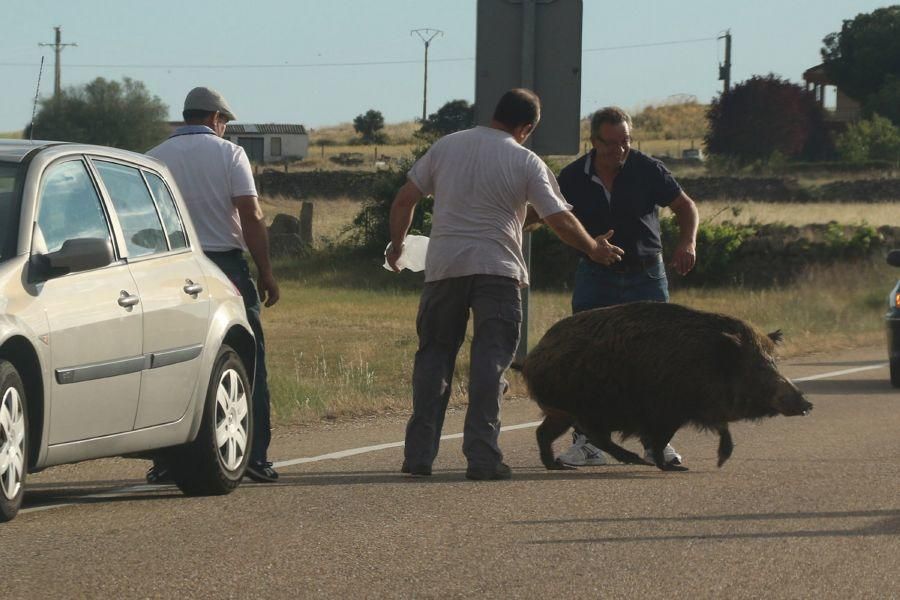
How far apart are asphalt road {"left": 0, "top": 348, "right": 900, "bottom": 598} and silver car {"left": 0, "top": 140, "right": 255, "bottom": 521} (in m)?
0.32

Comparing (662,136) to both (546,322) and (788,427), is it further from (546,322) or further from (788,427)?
(788,427)

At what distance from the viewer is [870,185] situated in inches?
2606

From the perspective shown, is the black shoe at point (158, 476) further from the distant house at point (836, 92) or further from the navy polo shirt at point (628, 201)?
the distant house at point (836, 92)

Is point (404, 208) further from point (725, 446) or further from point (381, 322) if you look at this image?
point (381, 322)

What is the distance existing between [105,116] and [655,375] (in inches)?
2976

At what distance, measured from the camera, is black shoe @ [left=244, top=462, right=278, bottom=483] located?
944 cm

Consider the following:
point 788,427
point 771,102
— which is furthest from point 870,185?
point 788,427

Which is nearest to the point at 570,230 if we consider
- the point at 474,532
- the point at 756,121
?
the point at 474,532

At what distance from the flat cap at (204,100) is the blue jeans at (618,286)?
90.3 inches

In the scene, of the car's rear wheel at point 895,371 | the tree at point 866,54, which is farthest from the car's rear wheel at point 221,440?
the tree at point 866,54

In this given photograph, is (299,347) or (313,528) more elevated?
(313,528)

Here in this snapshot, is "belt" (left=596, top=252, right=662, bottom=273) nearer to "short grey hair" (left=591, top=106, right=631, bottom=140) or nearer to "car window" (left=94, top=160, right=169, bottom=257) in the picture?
"short grey hair" (left=591, top=106, right=631, bottom=140)

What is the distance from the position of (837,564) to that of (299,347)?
703 inches

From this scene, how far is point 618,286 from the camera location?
10.5m
